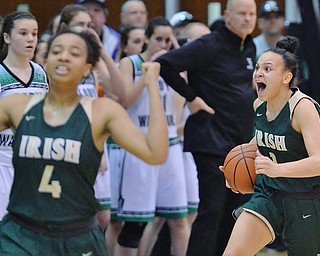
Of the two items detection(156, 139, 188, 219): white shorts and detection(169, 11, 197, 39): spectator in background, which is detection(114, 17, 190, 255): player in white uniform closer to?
detection(156, 139, 188, 219): white shorts

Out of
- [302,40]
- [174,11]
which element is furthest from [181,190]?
[174,11]

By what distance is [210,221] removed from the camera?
7.44 meters

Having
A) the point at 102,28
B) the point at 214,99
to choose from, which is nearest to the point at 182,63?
the point at 214,99

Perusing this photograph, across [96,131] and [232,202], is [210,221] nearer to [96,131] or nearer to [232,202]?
[232,202]

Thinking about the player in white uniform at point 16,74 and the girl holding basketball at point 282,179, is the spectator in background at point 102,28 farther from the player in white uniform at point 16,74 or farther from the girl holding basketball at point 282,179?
the girl holding basketball at point 282,179

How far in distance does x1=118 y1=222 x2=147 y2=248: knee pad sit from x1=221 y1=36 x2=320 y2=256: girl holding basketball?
2.15 meters

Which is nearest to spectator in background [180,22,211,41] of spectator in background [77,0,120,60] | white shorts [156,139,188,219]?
spectator in background [77,0,120,60]

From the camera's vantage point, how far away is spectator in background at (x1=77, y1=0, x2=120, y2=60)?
28.5ft

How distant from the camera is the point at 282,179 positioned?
18.4 ft

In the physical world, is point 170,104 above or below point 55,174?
below

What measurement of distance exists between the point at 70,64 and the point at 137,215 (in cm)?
341

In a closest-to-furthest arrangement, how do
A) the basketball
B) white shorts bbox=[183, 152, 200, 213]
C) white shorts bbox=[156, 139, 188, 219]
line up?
the basketball
white shorts bbox=[156, 139, 188, 219]
white shorts bbox=[183, 152, 200, 213]

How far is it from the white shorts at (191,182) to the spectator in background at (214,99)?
0.61 meters

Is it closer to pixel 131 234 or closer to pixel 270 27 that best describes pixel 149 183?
pixel 131 234
